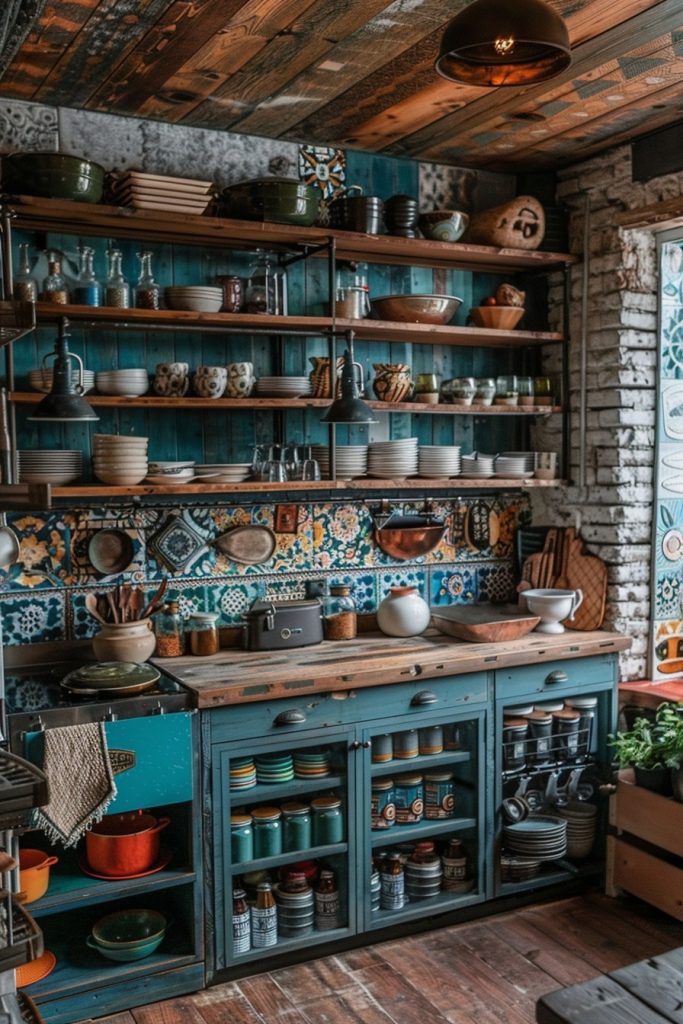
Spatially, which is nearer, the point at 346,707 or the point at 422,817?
the point at 346,707

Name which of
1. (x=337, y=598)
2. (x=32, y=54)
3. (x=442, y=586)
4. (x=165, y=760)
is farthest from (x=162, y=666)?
(x=32, y=54)

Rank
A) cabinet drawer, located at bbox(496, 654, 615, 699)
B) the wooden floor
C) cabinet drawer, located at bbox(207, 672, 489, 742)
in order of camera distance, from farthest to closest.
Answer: cabinet drawer, located at bbox(496, 654, 615, 699) → cabinet drawer, located at bbox(207, 672, 489, 742) → the wooden floor

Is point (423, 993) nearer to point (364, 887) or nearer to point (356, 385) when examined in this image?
point (364, 887)

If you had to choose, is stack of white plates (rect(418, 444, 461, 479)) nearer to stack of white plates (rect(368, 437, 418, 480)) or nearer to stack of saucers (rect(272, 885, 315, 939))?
stack of white plates (rect(368, 437, 418, 480))

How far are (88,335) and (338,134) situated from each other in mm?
1225

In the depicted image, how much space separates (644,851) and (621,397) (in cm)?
175

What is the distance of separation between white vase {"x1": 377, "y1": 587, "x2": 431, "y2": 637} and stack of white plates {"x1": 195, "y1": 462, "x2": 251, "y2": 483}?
0.78 m

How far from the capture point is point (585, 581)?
13.2 feet

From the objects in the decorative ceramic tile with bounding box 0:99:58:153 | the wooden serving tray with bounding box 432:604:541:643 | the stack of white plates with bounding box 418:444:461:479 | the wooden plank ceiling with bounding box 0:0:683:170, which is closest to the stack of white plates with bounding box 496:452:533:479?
the stack of white plates with bounding box 418:444:461:479

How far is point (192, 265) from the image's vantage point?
3.63 m

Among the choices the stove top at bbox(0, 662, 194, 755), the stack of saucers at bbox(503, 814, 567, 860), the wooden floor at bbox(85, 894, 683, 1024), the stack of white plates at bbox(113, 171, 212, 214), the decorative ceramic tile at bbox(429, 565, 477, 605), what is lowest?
the wooden floor at bbox(85, 894, 683, 1024)

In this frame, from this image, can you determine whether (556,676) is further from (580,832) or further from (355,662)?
(355,662)

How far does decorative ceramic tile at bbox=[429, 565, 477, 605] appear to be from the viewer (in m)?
4.12

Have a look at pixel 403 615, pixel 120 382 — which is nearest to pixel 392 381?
pixel 403 615
